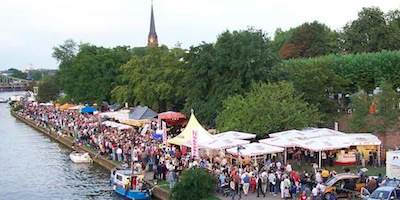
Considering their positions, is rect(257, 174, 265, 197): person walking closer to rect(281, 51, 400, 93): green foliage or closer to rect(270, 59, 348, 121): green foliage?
rect(270, 59, 348, 121): green foliage

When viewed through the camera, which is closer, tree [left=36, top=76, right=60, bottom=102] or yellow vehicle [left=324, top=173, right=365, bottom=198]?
yellow vehicle [left=324, top=173, right=365, bottom=198]

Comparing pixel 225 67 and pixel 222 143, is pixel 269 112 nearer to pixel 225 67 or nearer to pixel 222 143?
pixel 222 143

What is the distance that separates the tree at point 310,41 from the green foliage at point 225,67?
41.7 m

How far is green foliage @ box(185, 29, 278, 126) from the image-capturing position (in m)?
49.7

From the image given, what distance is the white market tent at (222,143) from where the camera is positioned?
119 feet

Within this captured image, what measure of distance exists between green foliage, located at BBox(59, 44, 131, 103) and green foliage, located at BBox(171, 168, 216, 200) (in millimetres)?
56708

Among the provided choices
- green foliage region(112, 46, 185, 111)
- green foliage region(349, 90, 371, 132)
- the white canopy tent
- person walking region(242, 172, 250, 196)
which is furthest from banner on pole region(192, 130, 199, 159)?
green foliage region(112, 46, 185, 111)

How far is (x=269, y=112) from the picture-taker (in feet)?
138

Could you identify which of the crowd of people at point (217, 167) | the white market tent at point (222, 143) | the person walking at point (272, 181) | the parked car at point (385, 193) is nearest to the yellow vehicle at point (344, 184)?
the crowd of people at point (217, 167)

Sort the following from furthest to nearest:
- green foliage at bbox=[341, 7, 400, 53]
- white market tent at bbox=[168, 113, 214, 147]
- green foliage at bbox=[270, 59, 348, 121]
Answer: green foliage at bbox=[341, 7, 400, 53] < green foliage at bbox=[270, 59, 348, 121] < white market tent at bbox=[168, 113, 214, 147]

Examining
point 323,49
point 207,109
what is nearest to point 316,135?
point 207,109

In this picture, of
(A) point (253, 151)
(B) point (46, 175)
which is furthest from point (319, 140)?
(B) point (46, 175)

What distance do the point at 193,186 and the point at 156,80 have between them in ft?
122

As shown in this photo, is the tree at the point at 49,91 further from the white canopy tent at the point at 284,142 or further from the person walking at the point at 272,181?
the person walking at the point at 272,181
